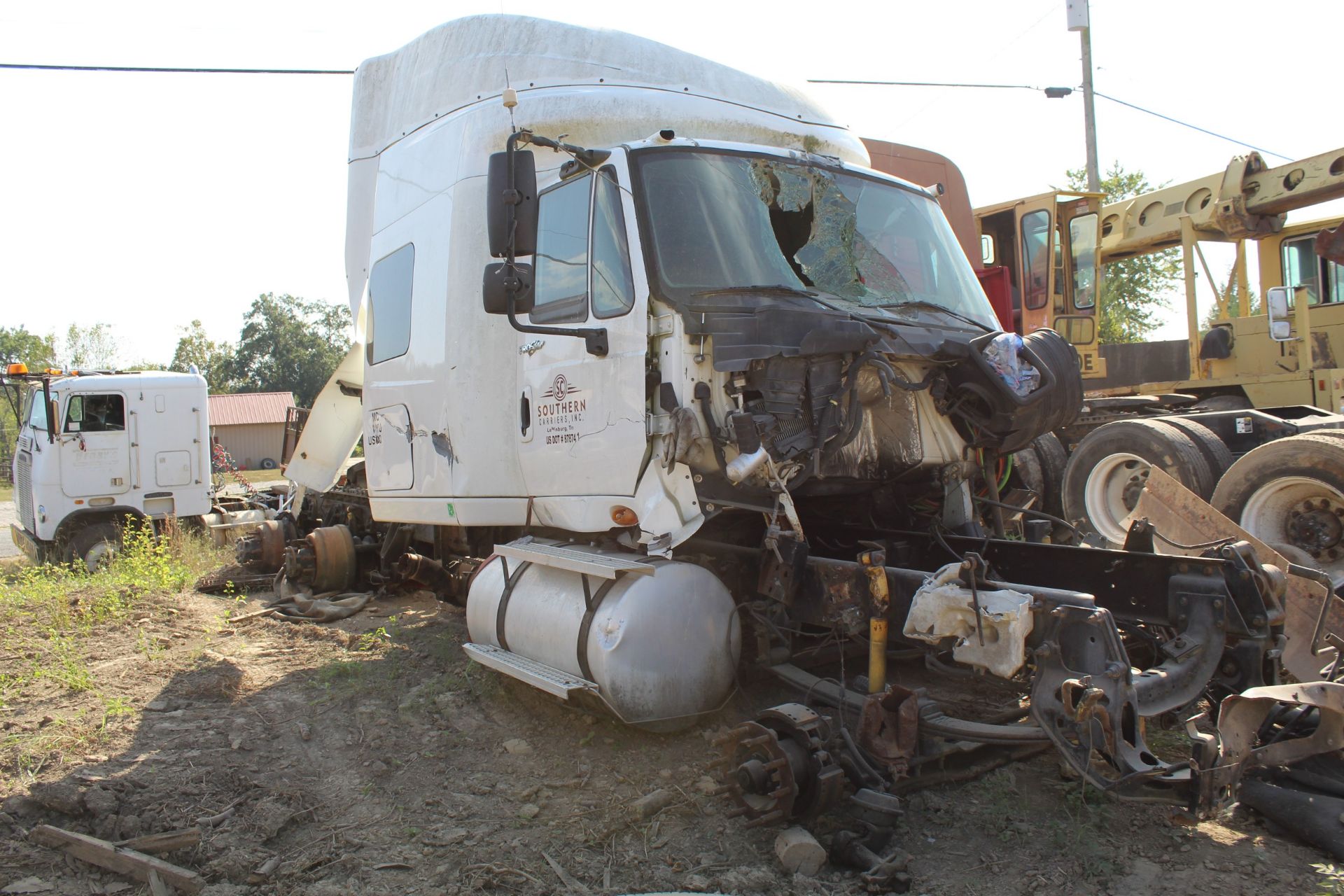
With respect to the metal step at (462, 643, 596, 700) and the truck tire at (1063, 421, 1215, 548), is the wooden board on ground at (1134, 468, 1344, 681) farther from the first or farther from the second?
the metal step at (462, 643, 596, 700)

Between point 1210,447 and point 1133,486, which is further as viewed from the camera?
point 1133,486

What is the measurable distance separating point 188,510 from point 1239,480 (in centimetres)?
1224

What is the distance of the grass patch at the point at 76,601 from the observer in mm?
5891

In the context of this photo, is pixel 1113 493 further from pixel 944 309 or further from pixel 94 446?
pixel 94 446

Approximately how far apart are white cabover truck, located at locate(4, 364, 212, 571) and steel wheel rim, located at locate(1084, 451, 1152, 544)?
11085 millimetres

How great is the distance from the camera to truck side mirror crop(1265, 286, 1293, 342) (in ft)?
26.9

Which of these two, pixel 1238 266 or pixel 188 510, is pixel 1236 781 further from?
pixel 188 510

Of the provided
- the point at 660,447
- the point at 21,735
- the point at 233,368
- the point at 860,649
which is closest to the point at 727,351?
the point at 660,447

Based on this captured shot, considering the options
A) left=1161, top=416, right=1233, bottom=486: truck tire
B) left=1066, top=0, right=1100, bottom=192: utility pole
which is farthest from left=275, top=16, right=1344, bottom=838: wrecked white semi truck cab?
left=1066, top=0, right=1100, bottom=192: utility pole

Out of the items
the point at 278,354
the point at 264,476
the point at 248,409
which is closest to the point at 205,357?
the point at 278,354

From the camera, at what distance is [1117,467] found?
26.1 ft

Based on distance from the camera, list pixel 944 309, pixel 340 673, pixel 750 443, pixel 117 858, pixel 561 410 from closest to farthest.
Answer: pixel 117 858, pixel 750 443, pixel 944 309, pixel 561 410, pixel 340 673

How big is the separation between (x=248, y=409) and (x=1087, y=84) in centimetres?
4487

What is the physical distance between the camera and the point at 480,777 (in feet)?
13.8
